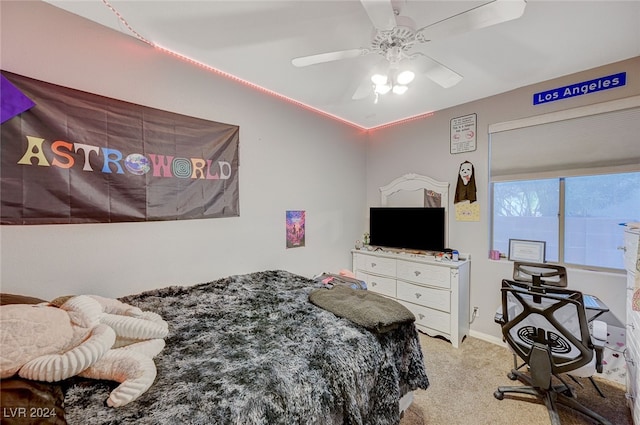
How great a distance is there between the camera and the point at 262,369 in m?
1.07

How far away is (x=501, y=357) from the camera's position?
2.37 m

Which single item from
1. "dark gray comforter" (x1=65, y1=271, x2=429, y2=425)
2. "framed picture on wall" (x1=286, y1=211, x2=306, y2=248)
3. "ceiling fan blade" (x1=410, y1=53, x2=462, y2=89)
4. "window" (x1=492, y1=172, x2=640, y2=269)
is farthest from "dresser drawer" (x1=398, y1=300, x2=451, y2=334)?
"ceiling fan blade" (x1=410, y1=53, x2=462, y2=89)

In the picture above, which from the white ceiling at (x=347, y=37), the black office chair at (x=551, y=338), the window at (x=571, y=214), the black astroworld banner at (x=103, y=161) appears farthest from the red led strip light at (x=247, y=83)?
the black office chair at (x=551, y=338)

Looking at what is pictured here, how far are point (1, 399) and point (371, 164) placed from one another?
3.78 meters

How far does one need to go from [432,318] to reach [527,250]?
1190mm

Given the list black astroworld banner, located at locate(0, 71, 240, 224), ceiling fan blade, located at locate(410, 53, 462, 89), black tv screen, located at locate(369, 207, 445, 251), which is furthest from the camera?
black tv screen, located at locate(369, 207, 445, 251)

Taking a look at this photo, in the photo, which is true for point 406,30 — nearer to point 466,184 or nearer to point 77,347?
point 466,184

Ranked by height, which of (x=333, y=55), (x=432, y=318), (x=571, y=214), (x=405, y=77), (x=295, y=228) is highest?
(x=333, y=55)

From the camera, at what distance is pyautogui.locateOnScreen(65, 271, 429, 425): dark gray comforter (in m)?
0.87

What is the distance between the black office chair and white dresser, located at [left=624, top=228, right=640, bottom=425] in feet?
0.70

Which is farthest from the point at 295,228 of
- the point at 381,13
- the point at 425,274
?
the point at 381,13

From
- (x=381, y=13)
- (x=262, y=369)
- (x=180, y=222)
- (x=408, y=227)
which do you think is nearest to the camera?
(x=262, y=369)

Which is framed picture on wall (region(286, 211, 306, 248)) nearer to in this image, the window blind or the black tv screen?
the black tv screen

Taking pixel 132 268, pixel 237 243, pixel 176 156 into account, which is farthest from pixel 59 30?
pixel 237 243
